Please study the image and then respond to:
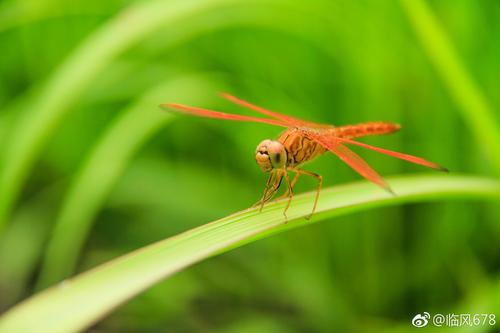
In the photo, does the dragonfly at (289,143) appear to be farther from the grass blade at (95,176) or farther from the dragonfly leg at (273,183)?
the grass blade at (95,176)

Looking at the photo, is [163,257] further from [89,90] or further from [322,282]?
[89,90]

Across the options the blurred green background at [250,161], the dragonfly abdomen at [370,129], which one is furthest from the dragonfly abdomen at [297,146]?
the blurred green background at [250,161]

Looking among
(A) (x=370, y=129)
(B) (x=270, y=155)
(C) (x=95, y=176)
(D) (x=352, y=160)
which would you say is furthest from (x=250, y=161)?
(D) (x=352, y=160)

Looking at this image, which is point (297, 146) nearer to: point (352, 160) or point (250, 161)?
point (352, 160)

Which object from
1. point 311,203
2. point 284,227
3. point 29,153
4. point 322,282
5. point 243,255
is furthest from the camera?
point 243,255

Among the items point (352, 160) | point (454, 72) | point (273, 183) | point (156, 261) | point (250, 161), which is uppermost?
point (250, 161)

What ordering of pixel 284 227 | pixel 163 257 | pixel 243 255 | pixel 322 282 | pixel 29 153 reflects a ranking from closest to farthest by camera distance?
pixel 163 257
pixel 284 227
pixel 29 153
pixel 322 282
pixel 243 255

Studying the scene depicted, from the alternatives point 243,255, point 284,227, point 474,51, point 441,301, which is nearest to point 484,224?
point 441,301
